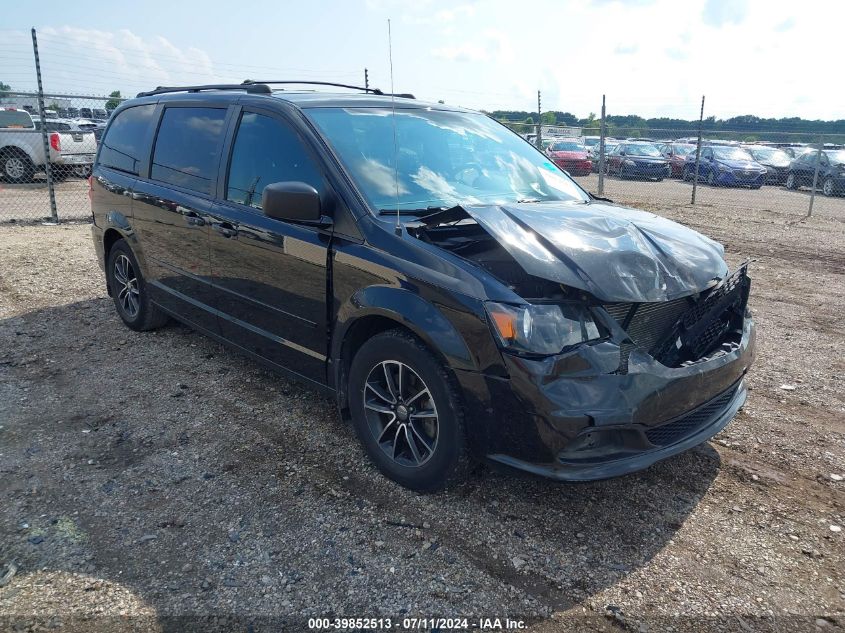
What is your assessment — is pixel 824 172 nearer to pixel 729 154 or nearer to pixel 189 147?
pixel 729 154

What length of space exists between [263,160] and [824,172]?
68.8ft

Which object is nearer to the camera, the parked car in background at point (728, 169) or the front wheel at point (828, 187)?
the front wheel at point (828, 187)

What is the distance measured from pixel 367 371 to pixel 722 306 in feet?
6.07

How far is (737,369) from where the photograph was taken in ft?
10.9

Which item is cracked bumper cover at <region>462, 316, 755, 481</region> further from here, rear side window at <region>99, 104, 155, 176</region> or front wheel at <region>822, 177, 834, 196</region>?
front wheel at <region>822, 177, 834, 196</region>

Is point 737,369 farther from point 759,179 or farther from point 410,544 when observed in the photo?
point 759,179

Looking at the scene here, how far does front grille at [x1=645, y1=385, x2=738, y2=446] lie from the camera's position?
116 inches

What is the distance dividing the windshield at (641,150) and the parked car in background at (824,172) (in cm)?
440

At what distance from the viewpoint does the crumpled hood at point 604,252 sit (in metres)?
2.93

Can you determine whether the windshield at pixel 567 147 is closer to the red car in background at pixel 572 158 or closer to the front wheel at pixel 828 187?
the red car in background at pixel 572 158

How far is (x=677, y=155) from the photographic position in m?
23.8

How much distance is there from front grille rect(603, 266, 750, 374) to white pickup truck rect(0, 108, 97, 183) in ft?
48.2

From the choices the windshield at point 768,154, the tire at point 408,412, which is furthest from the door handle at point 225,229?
the windshield at point 768,154

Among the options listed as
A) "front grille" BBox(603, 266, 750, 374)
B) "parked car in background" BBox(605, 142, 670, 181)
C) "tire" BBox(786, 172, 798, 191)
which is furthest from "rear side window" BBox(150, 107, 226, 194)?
"tire" BBox(786, 172, 798, 191)
